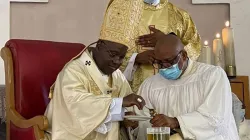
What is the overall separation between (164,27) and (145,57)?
1.34ft

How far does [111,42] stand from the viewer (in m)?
3.38

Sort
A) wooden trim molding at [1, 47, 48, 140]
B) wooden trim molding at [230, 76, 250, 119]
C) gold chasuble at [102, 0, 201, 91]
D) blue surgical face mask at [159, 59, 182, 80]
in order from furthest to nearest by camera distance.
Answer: wooden trim molding at [230, 76, 250, 119] → gold chasuble at [102, 0, 201, 91] → wooden trim molding at [1, 47, 48, 140] → blue surgical face mask at [159, 59, 182, 80]

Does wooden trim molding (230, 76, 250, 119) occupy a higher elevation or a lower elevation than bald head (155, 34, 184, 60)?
lower

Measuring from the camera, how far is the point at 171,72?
3.29 metres

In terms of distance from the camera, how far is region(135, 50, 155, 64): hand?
3738 mm

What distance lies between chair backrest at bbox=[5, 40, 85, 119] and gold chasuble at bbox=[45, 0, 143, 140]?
25cm

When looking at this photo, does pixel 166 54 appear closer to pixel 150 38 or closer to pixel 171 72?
pixel 171 72

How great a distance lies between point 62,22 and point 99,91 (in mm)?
1837

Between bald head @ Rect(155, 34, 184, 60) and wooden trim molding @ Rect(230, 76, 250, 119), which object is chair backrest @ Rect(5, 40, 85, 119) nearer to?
bald head @ Rect(155, 34, 184, 60)

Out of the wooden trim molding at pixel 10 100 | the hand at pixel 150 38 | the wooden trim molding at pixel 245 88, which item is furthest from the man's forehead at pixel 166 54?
the wooden trim molding at pixel 245 88

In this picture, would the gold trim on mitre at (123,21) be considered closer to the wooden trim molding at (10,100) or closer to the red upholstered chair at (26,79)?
the red upholstered chair at (26,79)

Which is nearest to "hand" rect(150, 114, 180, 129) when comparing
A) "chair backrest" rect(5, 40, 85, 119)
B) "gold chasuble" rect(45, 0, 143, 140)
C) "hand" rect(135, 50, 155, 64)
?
"gold chasuble" rect(45, 0, 143, 140)

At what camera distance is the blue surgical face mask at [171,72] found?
327cm

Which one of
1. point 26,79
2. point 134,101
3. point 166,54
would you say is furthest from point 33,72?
point 166,54
